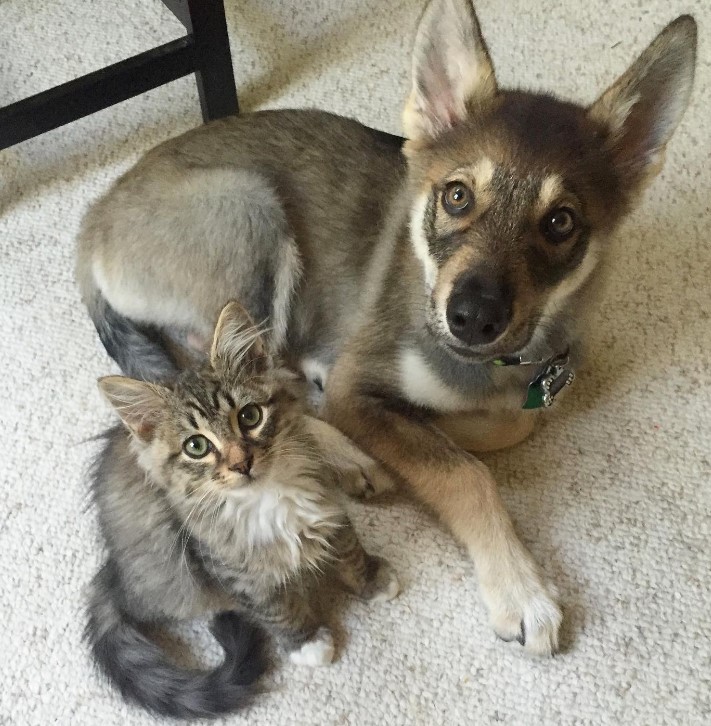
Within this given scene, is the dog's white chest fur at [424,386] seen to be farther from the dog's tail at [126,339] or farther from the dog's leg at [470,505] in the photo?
the dog's tail at [126,339]

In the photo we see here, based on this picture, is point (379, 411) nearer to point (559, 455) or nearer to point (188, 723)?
point (559, 455)

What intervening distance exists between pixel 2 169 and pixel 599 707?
2.17m

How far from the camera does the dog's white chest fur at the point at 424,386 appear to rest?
63.1 inches

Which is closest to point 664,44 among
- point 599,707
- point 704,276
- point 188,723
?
point 704,276

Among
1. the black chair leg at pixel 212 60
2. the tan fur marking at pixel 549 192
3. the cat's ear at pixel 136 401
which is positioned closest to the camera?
the cat's ear at pixel 136 401

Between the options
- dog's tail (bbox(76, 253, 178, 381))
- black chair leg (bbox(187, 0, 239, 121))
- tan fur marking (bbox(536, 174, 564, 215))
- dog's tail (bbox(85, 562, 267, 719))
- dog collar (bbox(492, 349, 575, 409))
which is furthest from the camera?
black chair leg (bbox(187, 0, 239, 121))

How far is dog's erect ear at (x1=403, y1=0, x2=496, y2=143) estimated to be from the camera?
4.56 ft

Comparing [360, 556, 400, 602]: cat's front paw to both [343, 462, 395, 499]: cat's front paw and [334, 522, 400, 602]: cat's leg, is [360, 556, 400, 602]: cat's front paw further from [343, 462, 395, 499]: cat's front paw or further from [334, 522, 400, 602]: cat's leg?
[343, 462, 395, 499]: cat's front paw

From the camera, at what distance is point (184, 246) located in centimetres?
174

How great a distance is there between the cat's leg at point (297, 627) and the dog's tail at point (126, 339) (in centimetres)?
61

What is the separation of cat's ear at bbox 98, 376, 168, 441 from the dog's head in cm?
53

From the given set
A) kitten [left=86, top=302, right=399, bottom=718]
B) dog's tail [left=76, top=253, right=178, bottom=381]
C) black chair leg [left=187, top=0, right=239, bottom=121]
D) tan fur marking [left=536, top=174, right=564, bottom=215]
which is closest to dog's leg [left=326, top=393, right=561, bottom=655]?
kitten [left=86, top=302, right=399, bottom=718]

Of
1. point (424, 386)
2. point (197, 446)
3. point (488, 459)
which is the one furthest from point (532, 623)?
point (197, 446)

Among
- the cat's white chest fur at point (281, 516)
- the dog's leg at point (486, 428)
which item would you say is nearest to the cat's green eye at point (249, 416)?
the cat's white chest fur at point (281, 516)
